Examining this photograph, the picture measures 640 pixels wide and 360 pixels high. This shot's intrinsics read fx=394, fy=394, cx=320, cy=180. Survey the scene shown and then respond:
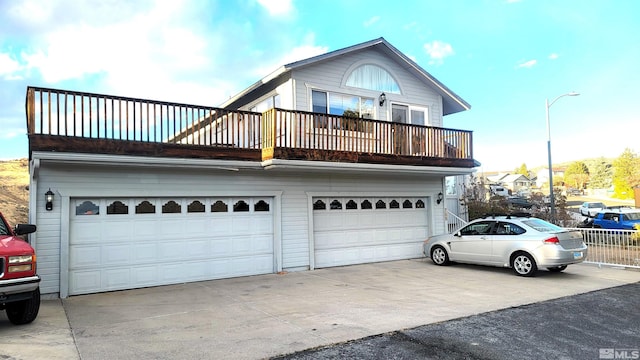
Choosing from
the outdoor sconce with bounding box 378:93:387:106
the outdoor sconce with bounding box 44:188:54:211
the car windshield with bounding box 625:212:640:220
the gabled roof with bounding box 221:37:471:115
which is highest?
the gabled roof with bounding box 221:37:471:115

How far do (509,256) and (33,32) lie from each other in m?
15.0

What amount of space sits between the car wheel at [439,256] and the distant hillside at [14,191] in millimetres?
15257

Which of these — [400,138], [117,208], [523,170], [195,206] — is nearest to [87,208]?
[117,208]

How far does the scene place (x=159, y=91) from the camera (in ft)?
62.0

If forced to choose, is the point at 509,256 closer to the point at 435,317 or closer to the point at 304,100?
the point at 435,317

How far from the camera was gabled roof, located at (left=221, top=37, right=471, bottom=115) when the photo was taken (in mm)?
11844

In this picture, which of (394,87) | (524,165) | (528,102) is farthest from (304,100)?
(524,165)

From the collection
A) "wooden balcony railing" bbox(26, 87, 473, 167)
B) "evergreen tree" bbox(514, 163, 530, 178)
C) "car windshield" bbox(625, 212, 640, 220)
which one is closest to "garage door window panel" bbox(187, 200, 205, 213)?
"wooden balcony railing" bbox(26, 87, 473, 167)

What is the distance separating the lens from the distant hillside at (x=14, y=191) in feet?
55.5

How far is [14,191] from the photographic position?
787 inches

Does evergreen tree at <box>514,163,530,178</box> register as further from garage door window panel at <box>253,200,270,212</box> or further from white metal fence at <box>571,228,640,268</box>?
garage door window panel at <box>253,200,270,212</box>

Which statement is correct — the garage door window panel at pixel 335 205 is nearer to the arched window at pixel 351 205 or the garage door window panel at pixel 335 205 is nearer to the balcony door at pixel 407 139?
the arched window at pixel 351 205

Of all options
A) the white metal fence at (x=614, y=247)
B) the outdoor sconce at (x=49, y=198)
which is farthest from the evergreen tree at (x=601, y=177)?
the outdoor sconce at (x=49, y=198)

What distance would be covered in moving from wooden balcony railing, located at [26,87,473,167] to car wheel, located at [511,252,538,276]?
12.3 feet
